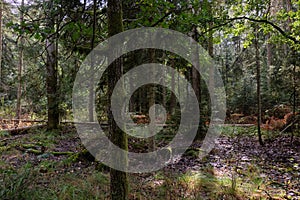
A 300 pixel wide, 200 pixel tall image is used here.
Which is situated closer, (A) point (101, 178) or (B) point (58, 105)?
(A) point (101, 178)

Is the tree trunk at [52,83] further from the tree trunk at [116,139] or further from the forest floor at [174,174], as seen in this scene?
the tree trunk at [116,139]

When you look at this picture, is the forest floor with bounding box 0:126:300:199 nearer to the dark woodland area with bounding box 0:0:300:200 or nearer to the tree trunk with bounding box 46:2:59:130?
the dark woodland area with bounding box 0:0:300:200

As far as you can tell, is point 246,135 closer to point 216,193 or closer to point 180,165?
point 180,165

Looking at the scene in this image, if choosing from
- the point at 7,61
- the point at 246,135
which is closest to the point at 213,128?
the point at 246,135

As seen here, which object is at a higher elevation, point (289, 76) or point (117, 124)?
point (289, 76)

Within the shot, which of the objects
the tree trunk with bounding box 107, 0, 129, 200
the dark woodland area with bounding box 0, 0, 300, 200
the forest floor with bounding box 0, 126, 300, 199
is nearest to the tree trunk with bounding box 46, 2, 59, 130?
the dark woodland area with bounding box 0, 0, 300, 200

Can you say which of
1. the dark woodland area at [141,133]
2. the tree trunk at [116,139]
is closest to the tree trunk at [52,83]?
the dark woodland area at [141,133]

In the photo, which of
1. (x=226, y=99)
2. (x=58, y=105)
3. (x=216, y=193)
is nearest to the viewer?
(x=216, y=193)

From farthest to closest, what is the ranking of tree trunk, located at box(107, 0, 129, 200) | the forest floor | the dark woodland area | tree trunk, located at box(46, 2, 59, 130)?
tree trunk, located at box(46, 2, 59, 130) < the forest floor < the dark woodland area < tree trunk, located at box(107, 0, 129, 200)

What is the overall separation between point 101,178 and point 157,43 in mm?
3989

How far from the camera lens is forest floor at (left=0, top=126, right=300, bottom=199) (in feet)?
12.2

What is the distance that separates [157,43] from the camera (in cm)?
665

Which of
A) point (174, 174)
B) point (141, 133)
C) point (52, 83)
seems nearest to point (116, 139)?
point (174, 174)

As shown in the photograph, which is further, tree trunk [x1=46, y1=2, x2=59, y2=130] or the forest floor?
tree trunk [x1=46, y1=2, x2=59, y2=130]
